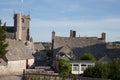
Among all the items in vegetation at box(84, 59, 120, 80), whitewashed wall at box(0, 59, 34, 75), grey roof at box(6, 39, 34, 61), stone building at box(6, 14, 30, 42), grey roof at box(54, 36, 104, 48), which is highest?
stone building at box(6, 14, 30, 42)

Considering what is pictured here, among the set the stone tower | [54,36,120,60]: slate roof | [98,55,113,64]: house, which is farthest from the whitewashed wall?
the stone tower

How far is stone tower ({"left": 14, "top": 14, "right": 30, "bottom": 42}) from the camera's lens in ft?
375

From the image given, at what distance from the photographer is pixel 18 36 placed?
11444 cm

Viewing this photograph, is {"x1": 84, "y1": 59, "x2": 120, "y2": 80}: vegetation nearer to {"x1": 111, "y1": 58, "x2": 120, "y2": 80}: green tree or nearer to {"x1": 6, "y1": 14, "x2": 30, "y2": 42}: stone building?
{"x1": 111, "y1": 58, "x2": 120, "y2": 80}: green tree

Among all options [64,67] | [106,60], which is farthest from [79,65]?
[106,60]

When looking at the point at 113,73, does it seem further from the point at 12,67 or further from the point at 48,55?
the point at 48,55

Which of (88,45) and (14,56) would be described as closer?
(14,56)

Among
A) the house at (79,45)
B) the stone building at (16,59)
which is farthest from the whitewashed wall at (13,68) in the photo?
the house at (79,45)

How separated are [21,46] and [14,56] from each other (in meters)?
10.3

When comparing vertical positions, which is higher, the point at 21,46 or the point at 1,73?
the point at 21,46

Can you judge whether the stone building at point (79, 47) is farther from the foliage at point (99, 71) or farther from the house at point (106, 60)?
the foliage at point (99, 71)

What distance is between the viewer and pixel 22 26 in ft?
384

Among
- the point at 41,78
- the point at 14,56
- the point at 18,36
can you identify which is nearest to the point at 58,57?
the point at 14,56

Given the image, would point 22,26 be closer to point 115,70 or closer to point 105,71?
point 115,70
